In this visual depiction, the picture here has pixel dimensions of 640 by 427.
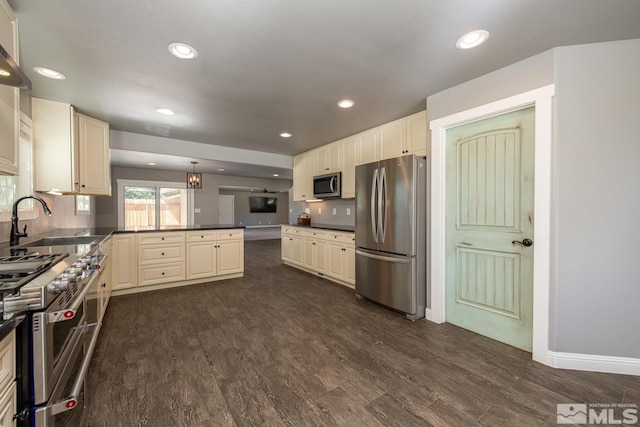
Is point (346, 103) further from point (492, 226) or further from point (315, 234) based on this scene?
point (315, 234)

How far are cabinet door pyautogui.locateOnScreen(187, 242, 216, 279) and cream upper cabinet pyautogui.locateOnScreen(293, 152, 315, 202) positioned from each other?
2038 millimetres

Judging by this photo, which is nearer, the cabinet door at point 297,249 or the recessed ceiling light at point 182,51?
the recessed ceiling light at point 182,51

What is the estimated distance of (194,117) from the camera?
11.0 feet

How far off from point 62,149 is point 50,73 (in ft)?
3.16

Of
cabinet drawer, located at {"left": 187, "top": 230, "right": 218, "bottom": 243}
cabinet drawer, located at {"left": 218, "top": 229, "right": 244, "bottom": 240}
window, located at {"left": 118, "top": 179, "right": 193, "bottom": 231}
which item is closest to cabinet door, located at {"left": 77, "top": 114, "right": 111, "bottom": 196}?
cabinet drawer, located at {"left": 187, "top": 230, "right": 218, "bottom": 243}

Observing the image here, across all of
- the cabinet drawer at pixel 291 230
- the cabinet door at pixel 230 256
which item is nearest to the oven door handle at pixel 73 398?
the cabinet door at pixel 230 256

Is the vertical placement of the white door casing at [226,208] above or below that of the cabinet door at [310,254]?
above

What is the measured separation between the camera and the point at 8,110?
4.99ft

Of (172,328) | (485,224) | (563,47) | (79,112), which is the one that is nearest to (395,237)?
(485,224)

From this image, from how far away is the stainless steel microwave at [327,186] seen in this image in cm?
445

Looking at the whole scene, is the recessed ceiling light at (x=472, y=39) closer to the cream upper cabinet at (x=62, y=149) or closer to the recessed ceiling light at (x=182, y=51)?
the recessed ceiling light at (x=182, y=51)

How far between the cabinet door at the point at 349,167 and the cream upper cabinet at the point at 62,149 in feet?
11.2

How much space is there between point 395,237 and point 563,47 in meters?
2.02

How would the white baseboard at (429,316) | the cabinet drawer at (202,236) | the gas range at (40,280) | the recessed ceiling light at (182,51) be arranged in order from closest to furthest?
the gas range at (40,280) < the recessed ceiling light at (182,51) < the white baseboard at (429,316) < the cabinet drawer at (202,236)
